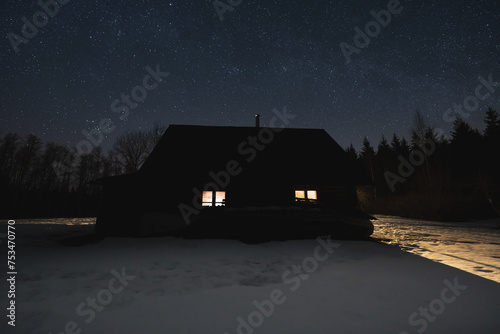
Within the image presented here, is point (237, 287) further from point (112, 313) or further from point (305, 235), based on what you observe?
point (305, 235)

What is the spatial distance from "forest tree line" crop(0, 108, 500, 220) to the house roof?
8.22m

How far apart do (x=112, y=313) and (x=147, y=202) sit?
8.45 metres

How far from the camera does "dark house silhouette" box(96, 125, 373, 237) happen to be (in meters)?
8.81

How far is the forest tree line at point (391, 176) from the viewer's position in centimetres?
2233

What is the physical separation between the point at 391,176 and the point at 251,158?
3827 cm

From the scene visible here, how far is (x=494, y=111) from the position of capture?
3850cm

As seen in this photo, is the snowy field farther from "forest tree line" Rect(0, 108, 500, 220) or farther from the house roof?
"forest tree line" Rect(0, 108, 500, 220)

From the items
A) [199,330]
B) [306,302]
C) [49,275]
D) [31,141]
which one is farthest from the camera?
[31,141]

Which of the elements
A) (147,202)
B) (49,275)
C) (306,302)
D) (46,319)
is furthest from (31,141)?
(306,302)

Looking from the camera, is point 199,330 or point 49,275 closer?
point 199,330

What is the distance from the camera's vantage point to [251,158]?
1249 cm

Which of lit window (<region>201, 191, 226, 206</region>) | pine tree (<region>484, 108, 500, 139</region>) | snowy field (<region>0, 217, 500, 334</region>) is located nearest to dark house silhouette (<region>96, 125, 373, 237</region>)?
lit window (<region>201, 191, 226, 206</region>)

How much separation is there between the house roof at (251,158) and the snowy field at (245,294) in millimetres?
4939

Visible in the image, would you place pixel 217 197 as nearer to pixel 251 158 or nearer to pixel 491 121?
pixel 251 158
